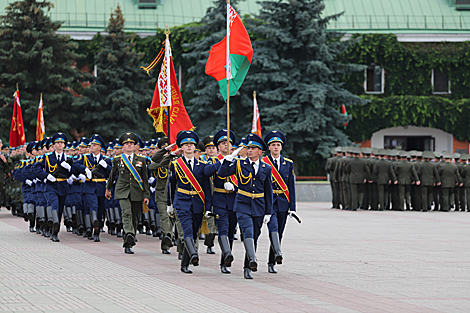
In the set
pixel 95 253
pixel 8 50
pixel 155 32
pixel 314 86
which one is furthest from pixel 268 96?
pixel 95 253

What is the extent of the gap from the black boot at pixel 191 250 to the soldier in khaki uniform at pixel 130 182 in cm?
267

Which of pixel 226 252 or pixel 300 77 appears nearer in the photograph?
pixel 226 252

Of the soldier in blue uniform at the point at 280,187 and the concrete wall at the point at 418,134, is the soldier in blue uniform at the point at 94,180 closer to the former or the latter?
the soldier in blue uniform at the point at 280,187

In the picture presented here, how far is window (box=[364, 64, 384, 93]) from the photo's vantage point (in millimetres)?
41688

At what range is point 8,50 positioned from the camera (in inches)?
1400

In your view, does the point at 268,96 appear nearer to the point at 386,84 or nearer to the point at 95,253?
the point at 386,84

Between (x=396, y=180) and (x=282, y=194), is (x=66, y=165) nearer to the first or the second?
(x=282, y=194)

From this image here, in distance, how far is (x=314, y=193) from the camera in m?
30.8

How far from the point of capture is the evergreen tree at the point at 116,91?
35.2 m

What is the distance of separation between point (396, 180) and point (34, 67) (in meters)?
19.2

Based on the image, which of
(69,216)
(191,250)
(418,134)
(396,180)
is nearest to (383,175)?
(396,180)

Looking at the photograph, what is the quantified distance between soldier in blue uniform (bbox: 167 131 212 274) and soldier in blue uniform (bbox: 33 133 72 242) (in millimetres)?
4980

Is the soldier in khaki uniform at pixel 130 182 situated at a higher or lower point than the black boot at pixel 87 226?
higher

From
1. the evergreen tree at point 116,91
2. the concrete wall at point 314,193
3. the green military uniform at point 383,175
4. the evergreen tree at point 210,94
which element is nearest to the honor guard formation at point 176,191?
the green military uniform at point 383,175
